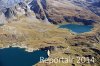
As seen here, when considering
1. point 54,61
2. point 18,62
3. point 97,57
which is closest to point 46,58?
point 54,61

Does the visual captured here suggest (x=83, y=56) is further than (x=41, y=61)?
Yes

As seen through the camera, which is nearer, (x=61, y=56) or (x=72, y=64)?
(x=72, y=64)

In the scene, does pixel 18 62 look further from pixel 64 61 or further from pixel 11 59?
pixel 64 61

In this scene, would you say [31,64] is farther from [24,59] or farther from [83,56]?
[83,56]

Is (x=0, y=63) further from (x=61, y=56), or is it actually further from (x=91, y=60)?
(x=91, y=60)

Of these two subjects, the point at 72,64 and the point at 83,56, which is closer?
the point at 72,64

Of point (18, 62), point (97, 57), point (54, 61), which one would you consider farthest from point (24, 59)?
point (97, 57)

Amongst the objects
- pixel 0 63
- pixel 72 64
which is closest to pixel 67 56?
pixel 72 64
